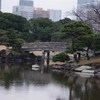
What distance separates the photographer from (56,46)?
136 feet

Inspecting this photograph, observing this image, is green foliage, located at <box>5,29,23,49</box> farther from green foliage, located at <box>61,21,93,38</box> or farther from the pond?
the pond

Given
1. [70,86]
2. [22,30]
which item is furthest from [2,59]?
[70,86]

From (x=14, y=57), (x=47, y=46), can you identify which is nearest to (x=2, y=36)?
(x=14, y=57)

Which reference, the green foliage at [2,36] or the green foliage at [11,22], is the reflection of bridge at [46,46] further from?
the green foliage at [11,22]

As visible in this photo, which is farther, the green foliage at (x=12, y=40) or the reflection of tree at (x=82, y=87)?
the green foliage at (x=12, y=40)

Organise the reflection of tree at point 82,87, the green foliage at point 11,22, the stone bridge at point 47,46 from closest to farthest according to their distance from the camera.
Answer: the reflection of tree at point 82,87, the stone bridge at point 47,46, the green foliage at point 11,22

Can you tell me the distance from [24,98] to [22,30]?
4640 cm

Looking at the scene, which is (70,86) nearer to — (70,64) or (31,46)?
(70,64)

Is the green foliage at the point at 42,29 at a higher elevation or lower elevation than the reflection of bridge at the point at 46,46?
higher

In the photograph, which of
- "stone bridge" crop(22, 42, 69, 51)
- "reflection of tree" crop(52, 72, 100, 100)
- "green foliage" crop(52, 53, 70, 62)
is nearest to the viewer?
"reflection of tree" crop(52, 72, 100, 100)

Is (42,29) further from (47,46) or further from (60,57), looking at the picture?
(60,57)

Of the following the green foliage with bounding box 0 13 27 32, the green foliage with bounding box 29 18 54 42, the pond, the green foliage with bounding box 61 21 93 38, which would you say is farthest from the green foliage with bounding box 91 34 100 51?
the green foliage with bounding box 0 13 27 32

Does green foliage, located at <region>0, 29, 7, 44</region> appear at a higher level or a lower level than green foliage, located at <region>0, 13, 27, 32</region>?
lower

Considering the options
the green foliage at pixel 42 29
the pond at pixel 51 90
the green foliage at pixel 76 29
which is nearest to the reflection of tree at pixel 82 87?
the pond at pixel 51 90
